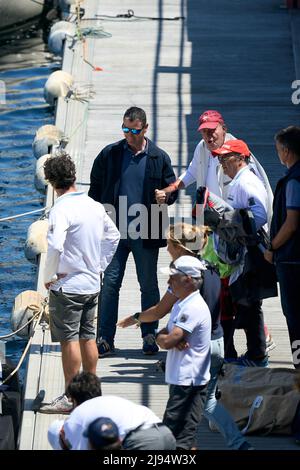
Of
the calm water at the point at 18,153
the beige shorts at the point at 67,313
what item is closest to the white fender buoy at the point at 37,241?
the calm water at the point at 18,153

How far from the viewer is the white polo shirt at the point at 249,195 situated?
9.02m

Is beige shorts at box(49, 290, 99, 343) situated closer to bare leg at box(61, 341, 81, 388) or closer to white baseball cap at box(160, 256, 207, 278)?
bare leg at box(61, 341, 81, 388)

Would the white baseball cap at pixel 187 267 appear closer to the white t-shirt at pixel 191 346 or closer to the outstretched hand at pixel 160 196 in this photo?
the white t-shirt at pixel 191 346

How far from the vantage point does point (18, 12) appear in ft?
79.9

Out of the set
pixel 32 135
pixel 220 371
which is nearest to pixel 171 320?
pixel 220 371

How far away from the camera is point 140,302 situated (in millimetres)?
10938

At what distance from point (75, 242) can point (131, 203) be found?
1.16 meters

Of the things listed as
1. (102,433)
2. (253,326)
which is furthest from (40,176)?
(102,433)

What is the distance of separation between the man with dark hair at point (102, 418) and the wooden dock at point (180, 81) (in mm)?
3087

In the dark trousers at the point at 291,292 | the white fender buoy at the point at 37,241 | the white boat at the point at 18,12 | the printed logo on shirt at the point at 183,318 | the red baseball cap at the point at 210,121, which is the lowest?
the printed logo on shirt at the point at 183,318

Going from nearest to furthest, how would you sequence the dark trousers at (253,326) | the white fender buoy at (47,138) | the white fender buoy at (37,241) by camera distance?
1. the dark trousers at (253,326)
2. the white fender buoy at (37,241)
3. the white fender buoy at (47,138)

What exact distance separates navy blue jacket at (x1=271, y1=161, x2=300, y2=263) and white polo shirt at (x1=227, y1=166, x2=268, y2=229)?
19cm

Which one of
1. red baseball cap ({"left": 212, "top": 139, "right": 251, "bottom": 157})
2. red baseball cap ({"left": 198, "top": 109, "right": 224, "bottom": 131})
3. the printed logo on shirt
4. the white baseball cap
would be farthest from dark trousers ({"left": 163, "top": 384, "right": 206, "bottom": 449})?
red baseball cap ({"left": 198, "top": 109, "right": 224, "bottom": 131})

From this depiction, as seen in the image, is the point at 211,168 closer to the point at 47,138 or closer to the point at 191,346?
the point at 191,346
